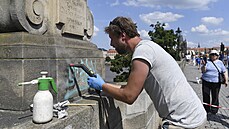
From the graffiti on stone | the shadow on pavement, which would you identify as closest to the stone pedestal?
the graffiti on stone

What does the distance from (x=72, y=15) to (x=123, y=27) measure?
128cm

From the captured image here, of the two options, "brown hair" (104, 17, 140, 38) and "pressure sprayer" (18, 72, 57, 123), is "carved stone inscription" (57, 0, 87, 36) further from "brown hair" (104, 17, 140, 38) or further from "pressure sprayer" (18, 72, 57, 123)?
"pressure sprayer" (18, 72, 57, 123)

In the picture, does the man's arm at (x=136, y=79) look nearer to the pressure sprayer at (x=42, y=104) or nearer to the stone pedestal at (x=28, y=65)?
the pressure sprayer at (x=42, y=104)

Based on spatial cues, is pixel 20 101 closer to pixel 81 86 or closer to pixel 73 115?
pixel 73 115

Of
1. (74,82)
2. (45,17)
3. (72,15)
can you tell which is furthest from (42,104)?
(72,15)

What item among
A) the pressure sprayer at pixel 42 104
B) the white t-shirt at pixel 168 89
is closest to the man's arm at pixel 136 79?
the white t-shirt at pixel 168 89

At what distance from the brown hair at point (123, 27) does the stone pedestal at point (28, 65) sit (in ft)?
2.62

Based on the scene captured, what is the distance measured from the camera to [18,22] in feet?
8.07

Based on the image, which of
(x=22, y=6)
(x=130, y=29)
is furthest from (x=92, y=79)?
(x=22, y=6)

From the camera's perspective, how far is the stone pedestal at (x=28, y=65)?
2.31 m

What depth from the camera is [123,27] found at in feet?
7.39

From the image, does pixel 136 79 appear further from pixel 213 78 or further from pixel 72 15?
pixel 213 78

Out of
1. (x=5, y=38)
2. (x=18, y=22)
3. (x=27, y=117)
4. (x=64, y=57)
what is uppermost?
(x=18, y=22)

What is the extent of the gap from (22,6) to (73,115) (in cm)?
123
